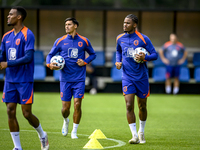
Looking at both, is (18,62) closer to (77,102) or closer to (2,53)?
(2,53)

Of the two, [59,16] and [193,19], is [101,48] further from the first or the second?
[193,19]

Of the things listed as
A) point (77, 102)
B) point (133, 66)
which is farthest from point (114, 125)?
point (133, 66)

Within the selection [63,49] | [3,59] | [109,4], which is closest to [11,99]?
[3,59]

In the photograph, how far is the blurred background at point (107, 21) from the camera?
63.7 feet

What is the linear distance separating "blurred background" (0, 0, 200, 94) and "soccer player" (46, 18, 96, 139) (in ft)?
35.1

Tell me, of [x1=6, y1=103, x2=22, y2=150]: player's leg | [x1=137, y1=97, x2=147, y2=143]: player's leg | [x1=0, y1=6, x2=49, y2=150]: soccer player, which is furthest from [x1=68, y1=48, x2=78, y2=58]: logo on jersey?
[x1=6, y1=103, x2=22, y2=150]: player's leg

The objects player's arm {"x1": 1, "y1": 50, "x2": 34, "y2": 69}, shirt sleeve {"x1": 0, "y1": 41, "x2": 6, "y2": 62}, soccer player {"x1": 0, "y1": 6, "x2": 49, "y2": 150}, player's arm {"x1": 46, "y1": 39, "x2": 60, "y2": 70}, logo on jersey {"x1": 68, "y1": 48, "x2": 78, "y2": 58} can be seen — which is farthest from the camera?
logo on jersey {"x1": 68, "y1": 48, "x2": 78, "y2": 58}

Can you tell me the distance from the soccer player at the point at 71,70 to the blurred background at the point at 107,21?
35.1ft

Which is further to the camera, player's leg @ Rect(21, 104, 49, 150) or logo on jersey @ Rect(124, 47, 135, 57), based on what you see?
logo on jersey @ Rect(124, 47, 135, 57)

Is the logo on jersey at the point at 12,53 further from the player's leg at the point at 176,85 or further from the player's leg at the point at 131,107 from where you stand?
the player's leg at the point at 176,85

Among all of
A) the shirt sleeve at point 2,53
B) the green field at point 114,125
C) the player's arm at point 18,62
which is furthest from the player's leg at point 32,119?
the shirt sleeve at point 2,53

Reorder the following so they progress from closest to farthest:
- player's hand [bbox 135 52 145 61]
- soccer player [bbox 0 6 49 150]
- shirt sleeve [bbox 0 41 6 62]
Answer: soccer player [bbox 0 6 49 150], shirt sleeve [bbox 0 41 6 62], player's hand [bbox 135 52 145 61]

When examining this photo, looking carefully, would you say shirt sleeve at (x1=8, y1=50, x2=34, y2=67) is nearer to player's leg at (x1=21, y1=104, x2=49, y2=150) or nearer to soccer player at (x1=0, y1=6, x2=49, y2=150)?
soccer player at (x1=0, y1=6, x2=49, y2=150)

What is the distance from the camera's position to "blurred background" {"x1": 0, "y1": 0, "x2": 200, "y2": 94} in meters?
19.4
